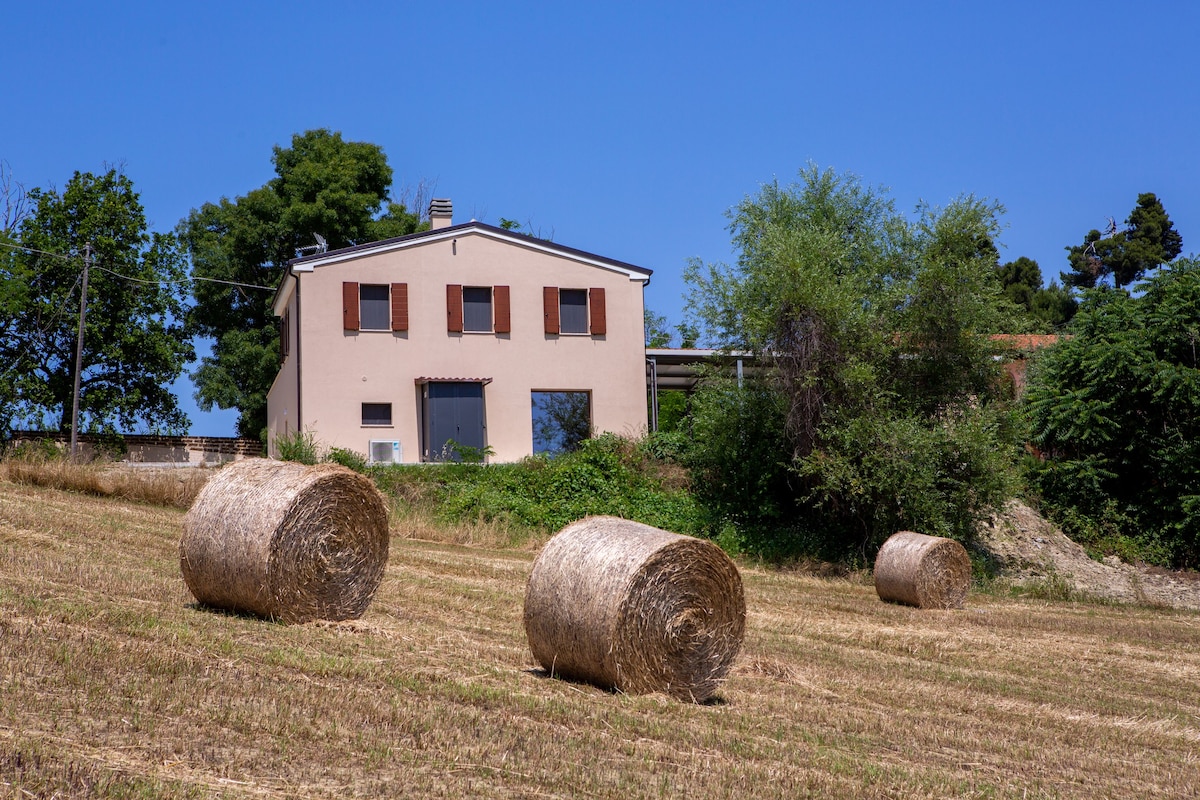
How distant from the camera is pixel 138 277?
43719 mm

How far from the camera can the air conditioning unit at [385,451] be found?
104ft

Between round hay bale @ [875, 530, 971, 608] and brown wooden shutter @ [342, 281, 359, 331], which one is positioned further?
brown wooden shutter @ [342, 281, 359, 331]

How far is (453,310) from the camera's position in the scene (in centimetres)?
3272

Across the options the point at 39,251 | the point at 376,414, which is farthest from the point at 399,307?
the point at 39,251

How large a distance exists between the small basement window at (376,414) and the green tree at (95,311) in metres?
14.3

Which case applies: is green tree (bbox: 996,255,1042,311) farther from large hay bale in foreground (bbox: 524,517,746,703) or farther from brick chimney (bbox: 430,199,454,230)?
large hay bale in foreground (bbox: 524,517,746,703)

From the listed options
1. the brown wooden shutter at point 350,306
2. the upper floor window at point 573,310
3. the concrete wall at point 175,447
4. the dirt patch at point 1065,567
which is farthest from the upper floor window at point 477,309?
the dirt patch at point 1065,567

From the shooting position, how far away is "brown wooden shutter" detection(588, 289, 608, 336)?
111ft

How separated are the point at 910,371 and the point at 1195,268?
9125 millimetres

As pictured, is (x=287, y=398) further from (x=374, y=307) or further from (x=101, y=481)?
(x=101, y=481)

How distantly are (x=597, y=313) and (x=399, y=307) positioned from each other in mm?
5453

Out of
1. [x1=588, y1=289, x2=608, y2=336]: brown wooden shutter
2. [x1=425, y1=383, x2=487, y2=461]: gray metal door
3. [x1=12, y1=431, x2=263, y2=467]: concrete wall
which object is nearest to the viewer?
[x1=425, y1=383, x2=487, y2=461]: gray metal door

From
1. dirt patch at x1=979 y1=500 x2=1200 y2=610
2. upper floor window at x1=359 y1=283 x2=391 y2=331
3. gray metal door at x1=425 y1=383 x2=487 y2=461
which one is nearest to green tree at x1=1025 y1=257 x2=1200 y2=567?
dirt patch at x1=979 y1=500 x2=1200 y2=610

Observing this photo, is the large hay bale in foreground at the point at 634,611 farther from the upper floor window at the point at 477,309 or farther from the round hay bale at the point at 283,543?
the upper floor window at the point at 477,309
